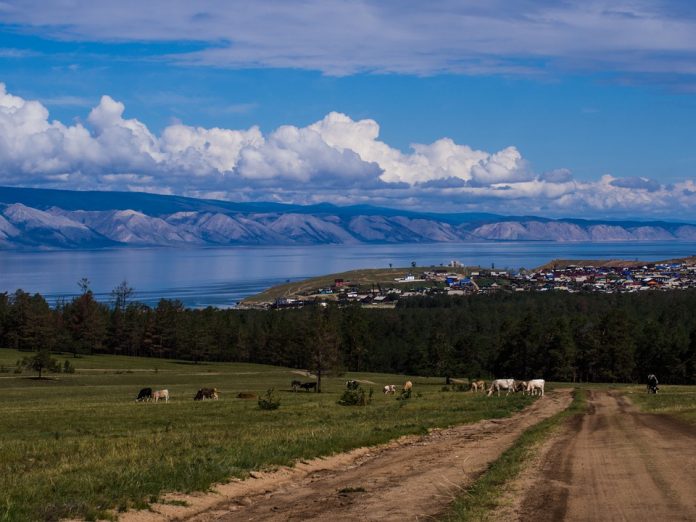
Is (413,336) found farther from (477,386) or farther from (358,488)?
(358,488)

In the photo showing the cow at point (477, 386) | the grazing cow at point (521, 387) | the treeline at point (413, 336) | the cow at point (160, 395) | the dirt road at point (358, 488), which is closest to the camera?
the dirt road at point (358, 488)

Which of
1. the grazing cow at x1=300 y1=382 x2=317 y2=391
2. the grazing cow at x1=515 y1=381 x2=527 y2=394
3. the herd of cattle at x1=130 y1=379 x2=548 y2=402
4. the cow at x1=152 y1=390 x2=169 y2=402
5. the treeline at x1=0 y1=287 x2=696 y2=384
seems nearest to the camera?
the cow at x1=152 y1=390 x2=169 y2=402

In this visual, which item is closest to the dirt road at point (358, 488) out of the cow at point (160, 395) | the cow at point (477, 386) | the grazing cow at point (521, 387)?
the cow at point (160, 395)

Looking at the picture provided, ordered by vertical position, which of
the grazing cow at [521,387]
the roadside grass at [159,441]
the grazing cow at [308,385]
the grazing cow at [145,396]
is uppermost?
the roadside grass at [159,441]

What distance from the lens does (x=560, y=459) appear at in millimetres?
17328

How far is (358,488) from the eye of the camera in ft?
47.0

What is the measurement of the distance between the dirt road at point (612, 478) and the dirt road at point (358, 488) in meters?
1.34

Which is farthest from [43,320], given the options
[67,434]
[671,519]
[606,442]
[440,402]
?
[671,519]

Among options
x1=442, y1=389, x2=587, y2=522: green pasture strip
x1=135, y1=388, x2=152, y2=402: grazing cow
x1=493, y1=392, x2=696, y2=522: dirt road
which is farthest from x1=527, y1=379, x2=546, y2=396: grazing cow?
x1=442, y1=389, x2=587, y2=522: green pasture strip

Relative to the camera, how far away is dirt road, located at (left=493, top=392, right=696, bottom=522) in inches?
472

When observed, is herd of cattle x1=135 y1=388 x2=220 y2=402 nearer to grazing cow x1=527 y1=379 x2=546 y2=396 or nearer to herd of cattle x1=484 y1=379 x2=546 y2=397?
herd of cattle x1=484 y1=379 x2=546 y2=397

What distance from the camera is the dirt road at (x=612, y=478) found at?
12.0m

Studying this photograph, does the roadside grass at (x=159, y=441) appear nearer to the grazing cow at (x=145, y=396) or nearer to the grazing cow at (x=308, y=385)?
the grazing cow at (x=145, y=396)

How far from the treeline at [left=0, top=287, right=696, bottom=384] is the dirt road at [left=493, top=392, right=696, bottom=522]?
3905 centimetres
